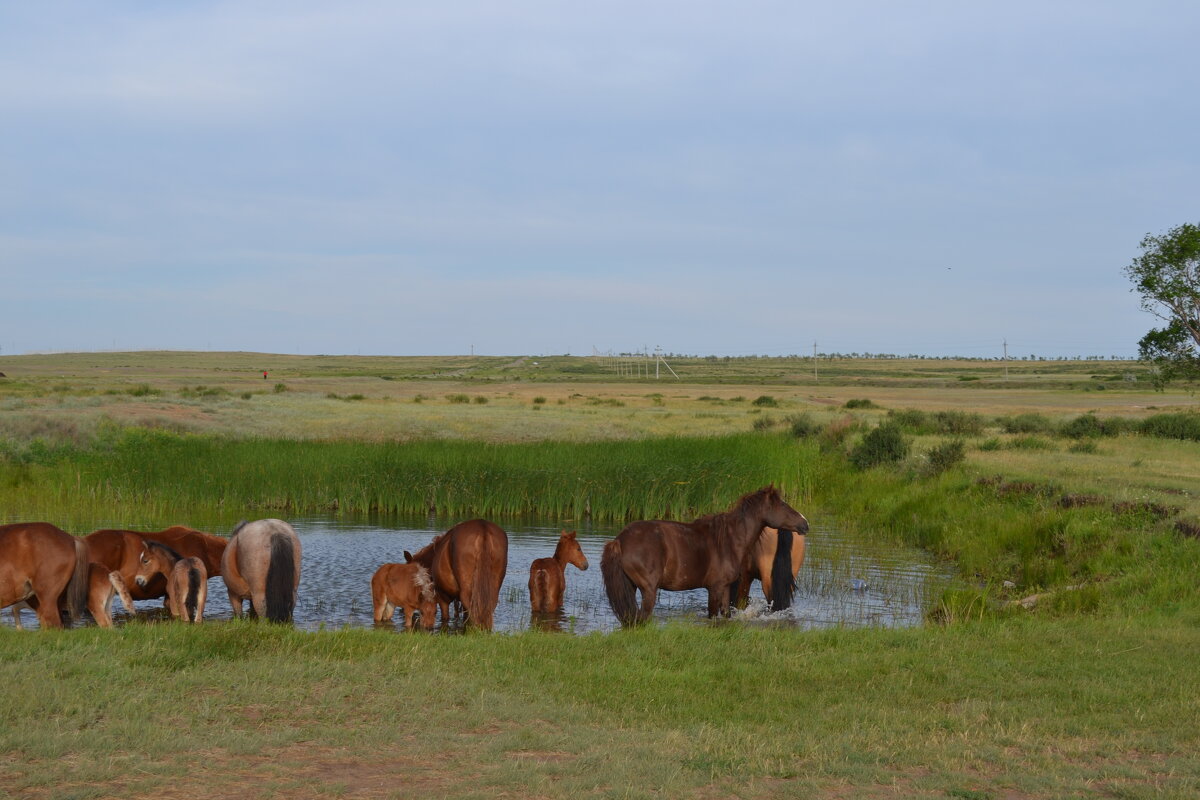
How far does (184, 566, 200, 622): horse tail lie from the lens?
36.8ft

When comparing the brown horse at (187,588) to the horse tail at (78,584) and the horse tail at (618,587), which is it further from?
the horse tail at (618,587)

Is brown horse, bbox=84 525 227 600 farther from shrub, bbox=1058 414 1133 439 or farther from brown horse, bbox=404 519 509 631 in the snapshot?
shrub, bbox=1058 414 1133 439

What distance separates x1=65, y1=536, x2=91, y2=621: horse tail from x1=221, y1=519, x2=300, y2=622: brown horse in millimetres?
1862

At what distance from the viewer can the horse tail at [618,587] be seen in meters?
11.6

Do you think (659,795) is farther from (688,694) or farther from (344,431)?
(344,431)

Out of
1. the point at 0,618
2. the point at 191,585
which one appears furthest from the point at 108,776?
the point at 0,618

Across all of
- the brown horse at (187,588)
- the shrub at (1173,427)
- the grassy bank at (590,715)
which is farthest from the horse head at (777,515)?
the shrub at (1173,427)

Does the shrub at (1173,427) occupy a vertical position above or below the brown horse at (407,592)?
above

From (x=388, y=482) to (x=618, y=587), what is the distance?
13045 mm

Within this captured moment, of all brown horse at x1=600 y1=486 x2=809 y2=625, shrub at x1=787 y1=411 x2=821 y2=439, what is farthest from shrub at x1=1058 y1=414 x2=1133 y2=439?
brown horse at x1=600 y1=486 x2=809 y2=625

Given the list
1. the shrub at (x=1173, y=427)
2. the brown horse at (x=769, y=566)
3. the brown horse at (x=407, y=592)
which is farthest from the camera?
the shrub at (x=1173, y=427)

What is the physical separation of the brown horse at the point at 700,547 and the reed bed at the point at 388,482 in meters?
10.7

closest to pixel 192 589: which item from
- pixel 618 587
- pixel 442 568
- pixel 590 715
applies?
pixel 442 568

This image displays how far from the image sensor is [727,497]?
23719 millimetres
